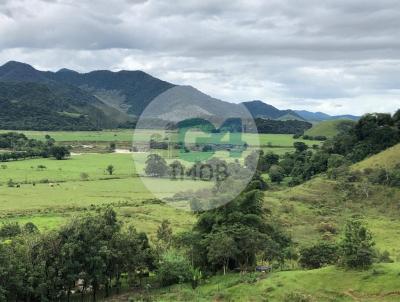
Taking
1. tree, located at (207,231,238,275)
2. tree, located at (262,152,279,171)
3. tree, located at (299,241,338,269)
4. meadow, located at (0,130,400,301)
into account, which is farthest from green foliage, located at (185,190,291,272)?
tree, located at (262,152,279,171)

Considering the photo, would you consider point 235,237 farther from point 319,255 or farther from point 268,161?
point 268,161

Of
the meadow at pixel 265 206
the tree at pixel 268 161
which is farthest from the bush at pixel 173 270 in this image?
the tree at pixel 268 161

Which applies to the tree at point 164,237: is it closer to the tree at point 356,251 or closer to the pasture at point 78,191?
the pasture at point 78,191

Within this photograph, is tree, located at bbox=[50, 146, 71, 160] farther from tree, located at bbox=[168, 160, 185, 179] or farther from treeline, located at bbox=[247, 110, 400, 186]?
treeline, located at bbox=[247, 110, 400, 186]

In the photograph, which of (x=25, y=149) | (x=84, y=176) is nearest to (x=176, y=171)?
(x=84, y=176)

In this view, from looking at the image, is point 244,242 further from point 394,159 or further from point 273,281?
point 394,159

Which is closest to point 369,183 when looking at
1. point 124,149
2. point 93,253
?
point 93,253
